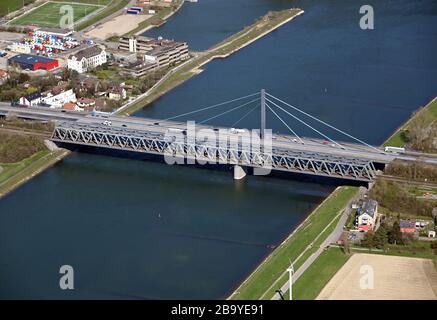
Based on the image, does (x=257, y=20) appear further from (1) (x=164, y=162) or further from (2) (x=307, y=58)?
(1) (x=164, y=162)

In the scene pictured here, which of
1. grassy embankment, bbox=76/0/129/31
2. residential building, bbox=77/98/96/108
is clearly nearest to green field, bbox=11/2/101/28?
grassy embankment, bbox=76/0/129/31

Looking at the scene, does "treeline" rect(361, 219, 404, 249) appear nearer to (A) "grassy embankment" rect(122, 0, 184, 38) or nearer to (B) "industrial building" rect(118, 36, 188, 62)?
(B) "industrial building" rect(118, 36, 188, 62)

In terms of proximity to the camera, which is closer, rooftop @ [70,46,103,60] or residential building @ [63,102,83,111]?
residential building @ [63,102,83,111]

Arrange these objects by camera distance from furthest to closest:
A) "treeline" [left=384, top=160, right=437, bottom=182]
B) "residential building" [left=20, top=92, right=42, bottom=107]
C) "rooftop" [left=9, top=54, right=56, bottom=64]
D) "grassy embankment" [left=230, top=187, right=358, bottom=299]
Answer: "rooftop" [left=9, top=54, right=56, bottom=64], "residential building" [left=20, top=92, right=42, bottom=107], "treeline" [left=384, top=160, right=437, bottom=182], "grassy embankment" [left=230, top=187, right=358, bottom=299]

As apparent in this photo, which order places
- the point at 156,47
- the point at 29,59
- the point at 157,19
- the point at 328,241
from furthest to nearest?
the point at 157,19 → the point at 156,47 → the point at 29,59 → the point at 328,241

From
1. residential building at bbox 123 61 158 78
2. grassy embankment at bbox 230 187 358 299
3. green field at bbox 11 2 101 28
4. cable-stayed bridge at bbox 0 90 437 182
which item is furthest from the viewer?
green field at bbox 11 2 101 28

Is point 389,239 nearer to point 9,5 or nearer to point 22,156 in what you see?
point 22,156

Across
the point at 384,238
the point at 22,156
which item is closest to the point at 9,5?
the point at 22,156

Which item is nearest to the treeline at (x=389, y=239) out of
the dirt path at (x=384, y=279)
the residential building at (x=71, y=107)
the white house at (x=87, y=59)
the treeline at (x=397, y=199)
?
the dirt path at (x=384, y=279)
